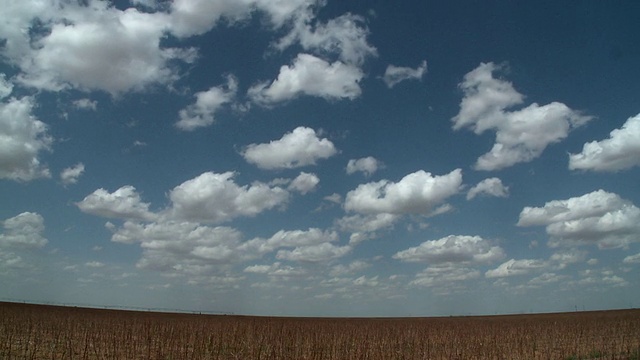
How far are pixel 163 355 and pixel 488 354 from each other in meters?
13.1

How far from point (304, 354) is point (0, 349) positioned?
1122 cm

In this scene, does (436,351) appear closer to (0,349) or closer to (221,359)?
(221,359)

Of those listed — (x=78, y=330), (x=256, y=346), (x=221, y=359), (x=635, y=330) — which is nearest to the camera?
(x=221, y=359)

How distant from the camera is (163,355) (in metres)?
16.7

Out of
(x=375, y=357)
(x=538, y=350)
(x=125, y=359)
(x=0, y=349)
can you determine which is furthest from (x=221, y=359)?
(x=538, y=350)

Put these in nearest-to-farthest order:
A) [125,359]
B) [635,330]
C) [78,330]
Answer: [125,359] < [78,330] < [635,330]

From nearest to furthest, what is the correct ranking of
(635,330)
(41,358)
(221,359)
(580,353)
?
1. (41,358)
2. (221,359)
3. (580,353)
4. (635,330)

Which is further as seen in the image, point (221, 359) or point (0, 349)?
point (221, 359)

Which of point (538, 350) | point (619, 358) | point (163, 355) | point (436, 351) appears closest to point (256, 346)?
point (163, 355)

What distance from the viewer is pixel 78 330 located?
24859 millimetres

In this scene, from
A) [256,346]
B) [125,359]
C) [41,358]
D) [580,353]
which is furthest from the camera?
[256,346]

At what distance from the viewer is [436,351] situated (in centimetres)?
2195

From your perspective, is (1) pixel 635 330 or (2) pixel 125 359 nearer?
(2) pixel 125 359

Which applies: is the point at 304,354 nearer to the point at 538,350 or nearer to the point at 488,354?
the point at 488,354
